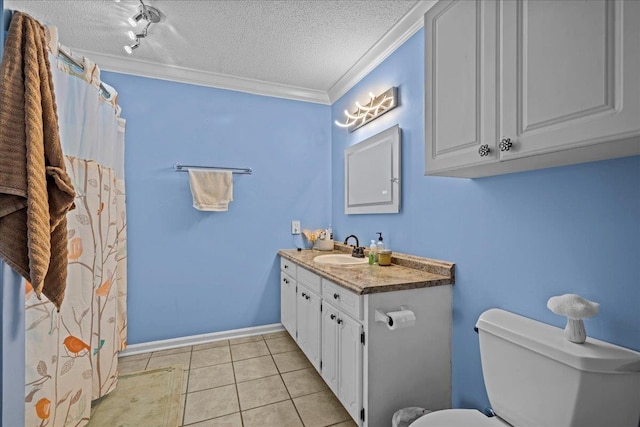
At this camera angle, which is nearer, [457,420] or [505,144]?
[505,144]

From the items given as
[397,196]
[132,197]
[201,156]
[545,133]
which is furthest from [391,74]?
[132,197]

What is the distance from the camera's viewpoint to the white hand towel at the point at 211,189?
8.12ft

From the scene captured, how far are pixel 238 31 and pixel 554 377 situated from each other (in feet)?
8.12

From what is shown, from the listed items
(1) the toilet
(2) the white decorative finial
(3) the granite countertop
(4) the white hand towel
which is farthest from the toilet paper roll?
(4) the white hand towel

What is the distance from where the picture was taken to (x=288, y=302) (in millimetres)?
2512

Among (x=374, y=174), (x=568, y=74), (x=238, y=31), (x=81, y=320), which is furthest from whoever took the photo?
(x=374, y=174)

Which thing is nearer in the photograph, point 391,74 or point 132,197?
point 391,74

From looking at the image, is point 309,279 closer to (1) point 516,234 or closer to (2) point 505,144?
(1) point 516,234

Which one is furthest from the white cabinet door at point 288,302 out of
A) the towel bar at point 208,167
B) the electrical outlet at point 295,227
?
the towel bar at point 208,167

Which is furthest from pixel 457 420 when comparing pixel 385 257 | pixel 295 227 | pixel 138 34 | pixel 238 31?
pixel 138 34

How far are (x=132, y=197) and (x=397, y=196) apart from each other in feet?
7.11

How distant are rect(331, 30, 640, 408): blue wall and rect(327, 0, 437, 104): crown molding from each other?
0.24 feet

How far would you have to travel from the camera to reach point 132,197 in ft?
7.85

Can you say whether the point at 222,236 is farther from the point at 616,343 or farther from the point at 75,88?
the point at 616,343
